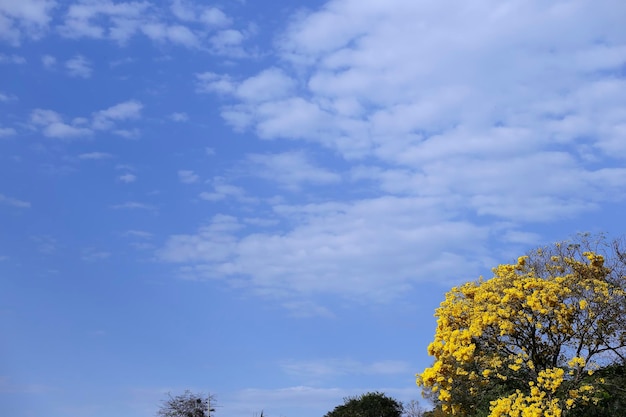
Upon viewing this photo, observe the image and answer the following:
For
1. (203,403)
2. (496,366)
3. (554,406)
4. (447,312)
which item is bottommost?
(554,406)

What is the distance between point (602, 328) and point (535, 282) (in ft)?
7.81

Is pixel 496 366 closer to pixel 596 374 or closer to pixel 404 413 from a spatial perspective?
pixel 596 374

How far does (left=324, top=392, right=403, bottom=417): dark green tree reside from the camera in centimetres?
5791

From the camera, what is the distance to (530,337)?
22.9 m

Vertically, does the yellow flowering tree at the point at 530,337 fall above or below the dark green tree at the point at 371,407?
below

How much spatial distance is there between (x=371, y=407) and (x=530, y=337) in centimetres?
3719

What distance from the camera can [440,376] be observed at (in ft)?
75.5

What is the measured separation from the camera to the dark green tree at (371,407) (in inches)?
2280

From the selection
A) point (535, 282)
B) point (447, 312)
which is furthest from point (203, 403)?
point (535, 282)

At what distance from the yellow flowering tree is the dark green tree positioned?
35.1 metres

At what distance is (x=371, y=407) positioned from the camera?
58125 mm

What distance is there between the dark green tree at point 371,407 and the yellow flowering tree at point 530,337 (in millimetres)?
35144

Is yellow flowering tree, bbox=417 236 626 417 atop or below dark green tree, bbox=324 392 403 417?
below

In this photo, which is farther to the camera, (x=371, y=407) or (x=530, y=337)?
(x=371, y=407)
